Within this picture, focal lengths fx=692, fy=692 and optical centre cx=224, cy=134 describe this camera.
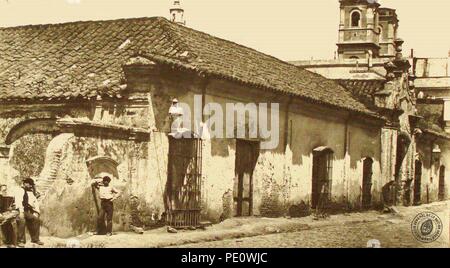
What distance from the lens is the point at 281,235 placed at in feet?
45.0

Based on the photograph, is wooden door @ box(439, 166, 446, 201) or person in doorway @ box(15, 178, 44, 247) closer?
person in doorway @ box(15, 178, 44, 247)

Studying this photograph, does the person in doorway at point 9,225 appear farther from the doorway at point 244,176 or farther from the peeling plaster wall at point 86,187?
the doorway at point 244,176

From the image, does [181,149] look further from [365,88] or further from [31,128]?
[365,88]

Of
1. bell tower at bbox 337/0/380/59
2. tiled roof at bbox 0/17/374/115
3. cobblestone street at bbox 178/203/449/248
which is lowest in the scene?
cobblestone street at bbox 178/203/449/248

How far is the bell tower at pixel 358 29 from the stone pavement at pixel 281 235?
105 ft

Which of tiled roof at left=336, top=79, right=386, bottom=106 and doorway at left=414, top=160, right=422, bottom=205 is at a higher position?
tiled roof at left=336, top=79, right=386, bottom=106

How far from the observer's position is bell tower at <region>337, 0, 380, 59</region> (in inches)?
1919

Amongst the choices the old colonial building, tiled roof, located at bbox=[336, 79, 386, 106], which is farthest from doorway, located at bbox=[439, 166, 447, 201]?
tiled roof, located at bbox=[336, 79, 386, 106]

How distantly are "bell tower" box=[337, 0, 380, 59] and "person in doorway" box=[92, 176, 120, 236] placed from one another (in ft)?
128

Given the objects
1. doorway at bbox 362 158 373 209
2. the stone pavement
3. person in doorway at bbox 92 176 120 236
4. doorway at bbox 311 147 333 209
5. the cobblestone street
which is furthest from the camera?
doorway at bbox 362 158 373 209

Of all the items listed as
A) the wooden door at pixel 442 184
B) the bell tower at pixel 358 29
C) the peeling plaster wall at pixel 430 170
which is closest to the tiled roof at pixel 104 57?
the peeling plaster wall at pixel 430 170

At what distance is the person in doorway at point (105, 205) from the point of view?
11297 millimetres

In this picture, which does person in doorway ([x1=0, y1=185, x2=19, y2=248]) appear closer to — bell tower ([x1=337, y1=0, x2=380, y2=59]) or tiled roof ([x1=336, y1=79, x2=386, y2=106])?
tiled roof ([x1=336, y1=79, x2=386, y2=106])
